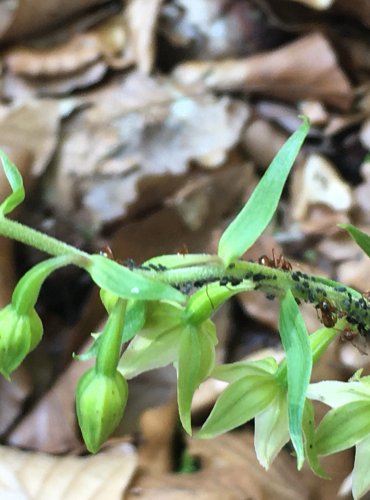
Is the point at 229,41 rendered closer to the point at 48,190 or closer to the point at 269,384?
the point at 48,190

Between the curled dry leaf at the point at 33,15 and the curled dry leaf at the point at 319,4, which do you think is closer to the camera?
the curled dry leaf at the point at 319,4

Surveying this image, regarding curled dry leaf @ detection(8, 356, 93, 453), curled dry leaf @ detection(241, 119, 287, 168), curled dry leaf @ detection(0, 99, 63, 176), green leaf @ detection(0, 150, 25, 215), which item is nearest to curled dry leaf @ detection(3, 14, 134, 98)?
curled dry leaf @ detection(0, 99, 63, 176)

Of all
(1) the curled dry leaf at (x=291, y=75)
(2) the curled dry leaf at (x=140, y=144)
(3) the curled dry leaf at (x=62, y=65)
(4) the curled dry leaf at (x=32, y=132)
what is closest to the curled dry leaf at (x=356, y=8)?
(1) the curled dry leaf at (x=291, y=75)

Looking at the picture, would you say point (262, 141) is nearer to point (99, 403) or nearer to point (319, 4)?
point (319, 4)

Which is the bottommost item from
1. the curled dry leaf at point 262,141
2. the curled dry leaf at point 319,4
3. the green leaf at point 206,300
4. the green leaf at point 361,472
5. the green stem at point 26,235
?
the curled dry leaf at point 262,141

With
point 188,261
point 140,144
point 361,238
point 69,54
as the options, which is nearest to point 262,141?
point 140,144

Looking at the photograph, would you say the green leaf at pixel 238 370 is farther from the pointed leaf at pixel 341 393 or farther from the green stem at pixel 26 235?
the green stem at pixel 26 235

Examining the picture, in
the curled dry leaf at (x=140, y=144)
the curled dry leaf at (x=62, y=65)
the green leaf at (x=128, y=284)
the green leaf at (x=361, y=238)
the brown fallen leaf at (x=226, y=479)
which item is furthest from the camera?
the curled dry leaf at (x=62, y=65)

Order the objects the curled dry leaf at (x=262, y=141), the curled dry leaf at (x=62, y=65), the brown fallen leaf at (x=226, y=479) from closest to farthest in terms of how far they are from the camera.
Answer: the brown fallen leaf at (x=226, y=479), the curled dry leaf at (x=262, y=141), the curled dry leaf at (x=62, y=65)
